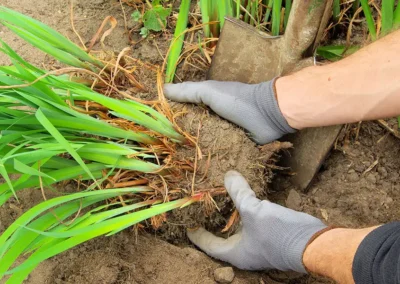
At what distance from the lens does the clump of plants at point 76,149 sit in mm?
1110

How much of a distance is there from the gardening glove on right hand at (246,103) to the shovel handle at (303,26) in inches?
4.9

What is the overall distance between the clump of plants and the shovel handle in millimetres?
429

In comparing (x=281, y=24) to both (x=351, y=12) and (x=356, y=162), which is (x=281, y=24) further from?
(x=356, y=162)

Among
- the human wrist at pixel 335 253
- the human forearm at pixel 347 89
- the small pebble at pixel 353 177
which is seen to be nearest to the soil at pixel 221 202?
the small pebble at pixel 353 177

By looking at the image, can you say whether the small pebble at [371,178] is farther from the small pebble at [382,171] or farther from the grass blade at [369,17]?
the grass blade at [369,17]

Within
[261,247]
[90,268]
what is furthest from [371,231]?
[90,268]

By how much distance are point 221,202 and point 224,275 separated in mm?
222

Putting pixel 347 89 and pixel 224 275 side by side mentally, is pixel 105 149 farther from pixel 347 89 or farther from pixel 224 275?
pixel 347 89

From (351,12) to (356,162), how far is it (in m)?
0.53

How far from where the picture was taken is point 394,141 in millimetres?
1521

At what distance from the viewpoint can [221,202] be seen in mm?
1418

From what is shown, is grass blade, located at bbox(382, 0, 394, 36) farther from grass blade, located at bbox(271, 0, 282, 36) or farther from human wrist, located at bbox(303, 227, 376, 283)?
human wrist, located at bbox(303, 227, 376, 283)

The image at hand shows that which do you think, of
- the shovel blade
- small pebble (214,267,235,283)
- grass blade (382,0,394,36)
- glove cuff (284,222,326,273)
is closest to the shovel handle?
the shovel blade

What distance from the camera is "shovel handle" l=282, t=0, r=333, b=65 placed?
4.28 feet
